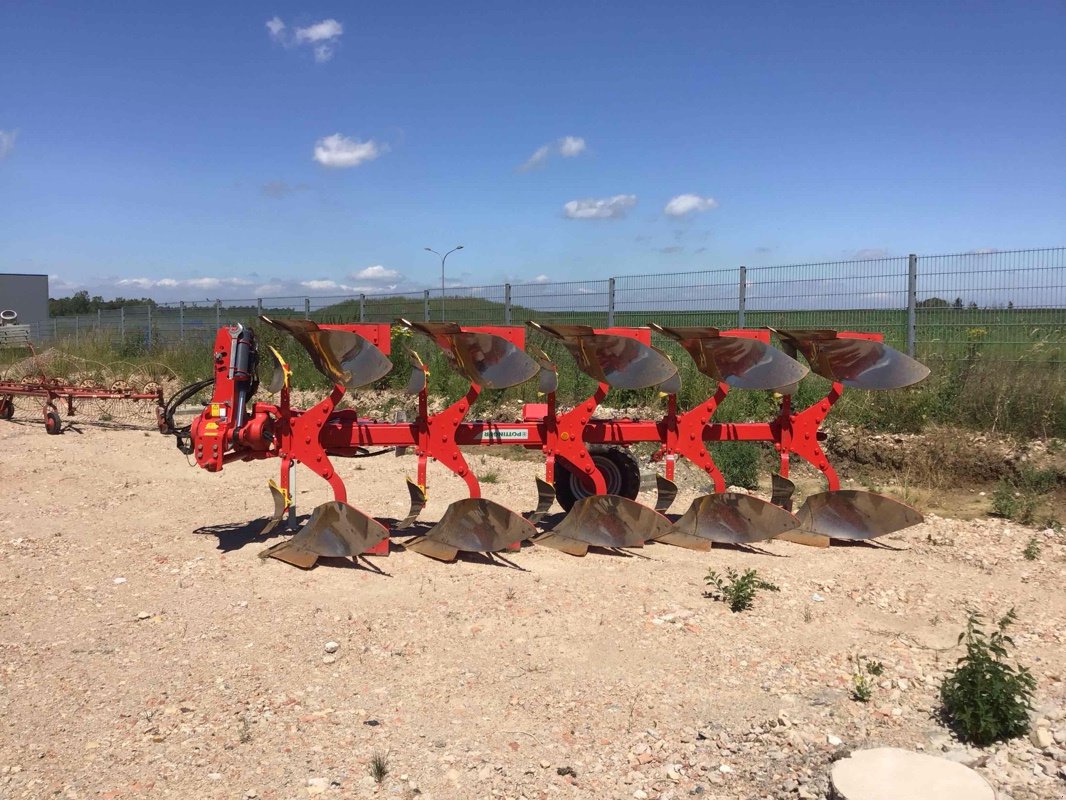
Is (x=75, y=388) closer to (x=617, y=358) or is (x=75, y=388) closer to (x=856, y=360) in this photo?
(x=617, y=358)

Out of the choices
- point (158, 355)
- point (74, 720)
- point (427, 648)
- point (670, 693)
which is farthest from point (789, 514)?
point (158, 355)

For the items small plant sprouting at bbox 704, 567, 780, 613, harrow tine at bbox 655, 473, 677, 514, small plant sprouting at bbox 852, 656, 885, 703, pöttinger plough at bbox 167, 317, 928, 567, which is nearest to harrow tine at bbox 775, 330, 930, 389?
pöttinger plough at bbox 167, 317, 928, 567

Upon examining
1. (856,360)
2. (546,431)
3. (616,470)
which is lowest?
(616,470)

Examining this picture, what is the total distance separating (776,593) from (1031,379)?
606 centimetres

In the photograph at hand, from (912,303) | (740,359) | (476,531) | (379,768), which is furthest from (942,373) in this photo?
(379,768)

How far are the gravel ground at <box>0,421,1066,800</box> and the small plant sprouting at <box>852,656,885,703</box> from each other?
0.04 metres

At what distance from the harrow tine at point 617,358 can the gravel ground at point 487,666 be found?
1.20 m

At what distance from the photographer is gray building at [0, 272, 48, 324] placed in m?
39.4

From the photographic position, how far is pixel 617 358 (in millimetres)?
5957

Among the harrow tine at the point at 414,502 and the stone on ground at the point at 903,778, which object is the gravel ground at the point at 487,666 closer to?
the stone on ground at the point at 903,778

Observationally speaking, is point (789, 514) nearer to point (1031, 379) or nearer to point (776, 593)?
point (776, 593)

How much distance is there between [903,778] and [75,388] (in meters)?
12.5

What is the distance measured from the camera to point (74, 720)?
11.5 ft

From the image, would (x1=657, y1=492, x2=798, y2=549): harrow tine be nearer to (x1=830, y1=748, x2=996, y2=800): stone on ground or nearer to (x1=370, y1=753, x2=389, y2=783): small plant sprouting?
(x1=830, y1=748, x2=996, y2=800): stone on ground
